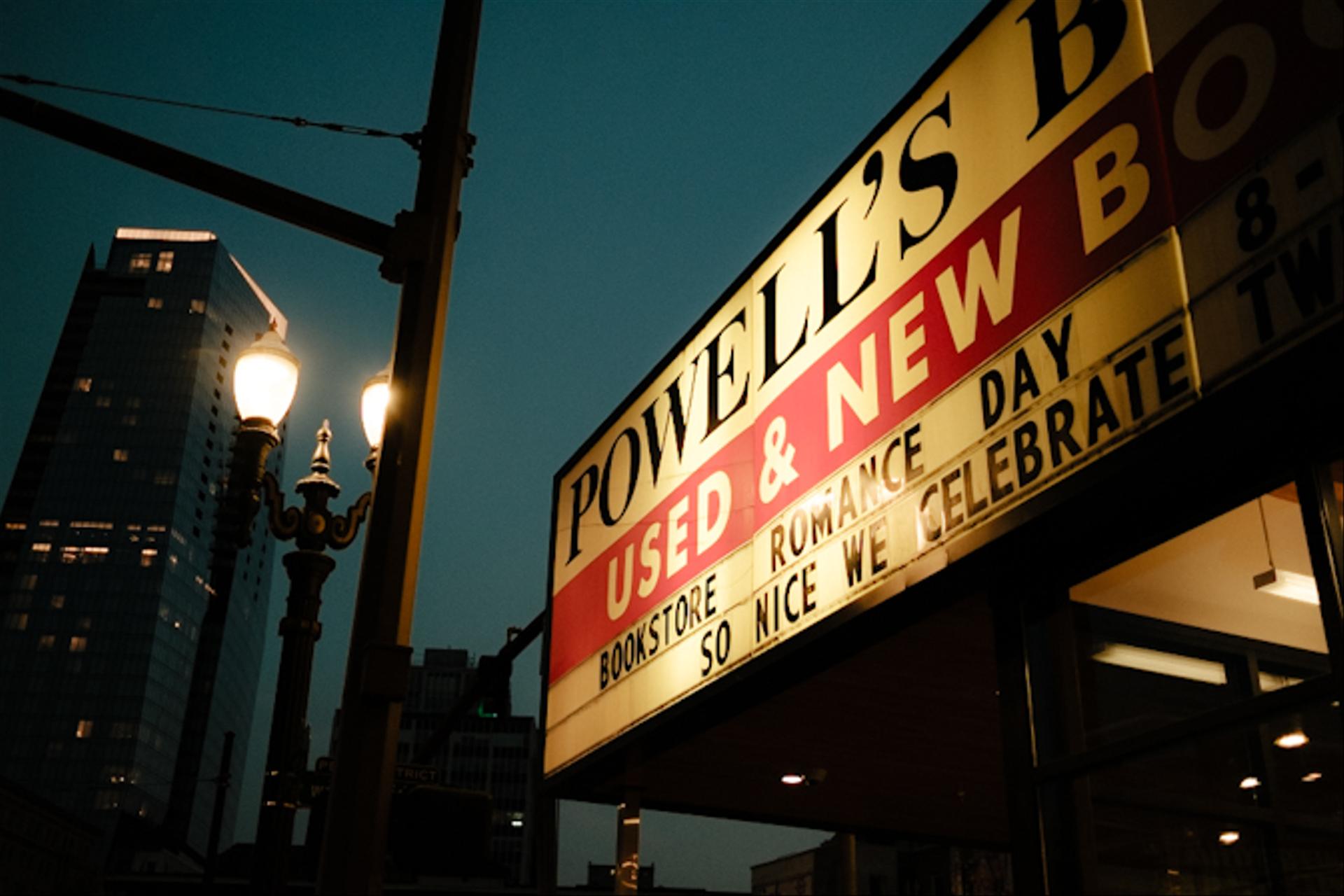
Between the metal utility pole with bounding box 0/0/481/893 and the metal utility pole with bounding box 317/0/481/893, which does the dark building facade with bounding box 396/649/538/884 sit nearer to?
the metal utility pole with bounding box 0/0/481/893

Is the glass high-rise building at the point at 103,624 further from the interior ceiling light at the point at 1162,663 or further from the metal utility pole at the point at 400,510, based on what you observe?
the interior ceiling light at the point at 1162,663

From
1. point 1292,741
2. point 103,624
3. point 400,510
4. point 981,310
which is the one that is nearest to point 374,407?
point 400,510

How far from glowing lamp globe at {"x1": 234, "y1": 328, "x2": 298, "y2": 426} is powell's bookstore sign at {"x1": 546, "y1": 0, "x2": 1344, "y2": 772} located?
2.57 m

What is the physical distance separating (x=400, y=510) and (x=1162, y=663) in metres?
3.42

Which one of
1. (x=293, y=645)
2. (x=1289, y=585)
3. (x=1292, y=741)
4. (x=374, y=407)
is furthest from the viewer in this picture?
(x=293, y=645)

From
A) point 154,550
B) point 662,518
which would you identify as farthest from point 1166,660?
point 154,550

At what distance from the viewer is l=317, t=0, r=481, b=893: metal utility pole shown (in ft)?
17.3

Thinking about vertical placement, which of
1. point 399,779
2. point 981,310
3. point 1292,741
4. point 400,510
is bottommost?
point 1292,741

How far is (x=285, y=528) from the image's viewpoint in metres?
10.9

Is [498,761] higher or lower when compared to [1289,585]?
higher

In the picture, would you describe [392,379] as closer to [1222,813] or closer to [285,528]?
[1222,813]

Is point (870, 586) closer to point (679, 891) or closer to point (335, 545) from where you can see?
point (335, 545)

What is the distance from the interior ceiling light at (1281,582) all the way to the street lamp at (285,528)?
5438mm

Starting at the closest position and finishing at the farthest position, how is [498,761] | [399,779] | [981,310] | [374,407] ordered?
[981,310], [399,779], [374,407], [498,761]
